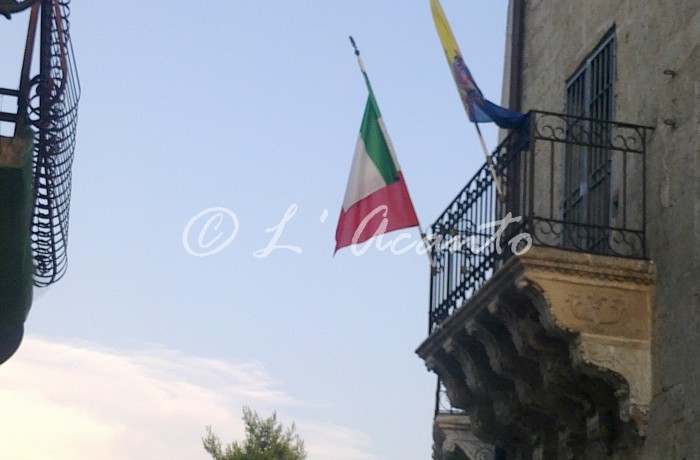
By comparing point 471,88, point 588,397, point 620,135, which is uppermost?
point 471,88

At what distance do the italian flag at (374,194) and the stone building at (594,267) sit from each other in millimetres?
417

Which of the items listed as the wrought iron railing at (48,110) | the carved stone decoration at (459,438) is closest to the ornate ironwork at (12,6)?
the wrought iron railing at (48,110)

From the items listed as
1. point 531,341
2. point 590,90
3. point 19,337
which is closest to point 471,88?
point 590,90

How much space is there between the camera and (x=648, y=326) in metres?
10.2

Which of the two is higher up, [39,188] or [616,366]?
[39,188]

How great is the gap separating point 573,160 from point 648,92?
157 cm

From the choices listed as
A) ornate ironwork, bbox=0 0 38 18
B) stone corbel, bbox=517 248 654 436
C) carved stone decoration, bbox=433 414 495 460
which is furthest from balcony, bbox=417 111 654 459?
ornate ironwork, bbox=0 0 38 18

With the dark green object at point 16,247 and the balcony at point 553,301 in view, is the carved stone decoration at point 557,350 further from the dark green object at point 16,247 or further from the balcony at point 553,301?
the dark green object at point 16,247

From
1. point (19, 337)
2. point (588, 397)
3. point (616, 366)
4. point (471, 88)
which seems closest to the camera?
point (616, 366)

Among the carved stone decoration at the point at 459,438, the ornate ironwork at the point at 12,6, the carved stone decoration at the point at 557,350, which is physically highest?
the ornate ironwork at the point at 12,6

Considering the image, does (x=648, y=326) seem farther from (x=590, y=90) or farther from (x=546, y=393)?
(x=590, y=90)

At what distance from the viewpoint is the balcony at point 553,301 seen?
10086 millimetres

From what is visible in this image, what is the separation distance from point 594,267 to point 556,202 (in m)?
2.60

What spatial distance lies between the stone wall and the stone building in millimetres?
16
